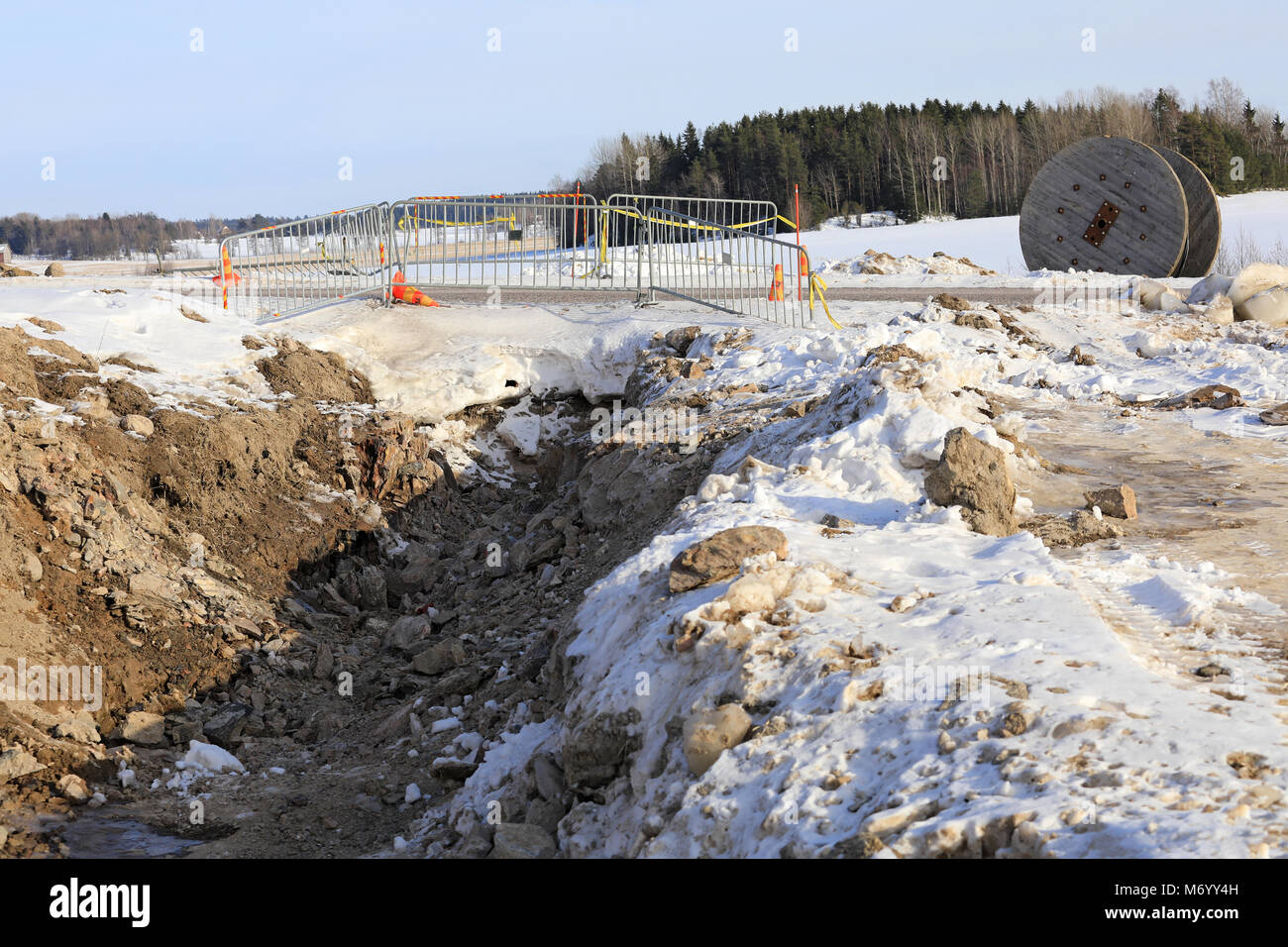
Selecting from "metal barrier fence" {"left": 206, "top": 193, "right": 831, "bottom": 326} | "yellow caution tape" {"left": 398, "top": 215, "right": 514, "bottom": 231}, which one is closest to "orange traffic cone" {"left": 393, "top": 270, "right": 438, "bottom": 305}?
"metal barrier fence" {"left": 206, "top": 193, "right": 831, "bottom": 326}

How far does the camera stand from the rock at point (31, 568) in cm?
766

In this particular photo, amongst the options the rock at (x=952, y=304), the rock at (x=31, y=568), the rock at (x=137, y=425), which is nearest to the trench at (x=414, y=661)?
the rock at (x=31, y=568)

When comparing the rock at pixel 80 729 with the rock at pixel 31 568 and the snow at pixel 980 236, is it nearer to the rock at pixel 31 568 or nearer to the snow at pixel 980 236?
the rock at pixel 31 568

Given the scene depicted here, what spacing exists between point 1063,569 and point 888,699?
191 centimetres

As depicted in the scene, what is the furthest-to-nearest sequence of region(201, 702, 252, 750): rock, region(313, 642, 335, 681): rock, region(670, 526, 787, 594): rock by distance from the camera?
1. region(313, 642, 335, 681): rock
2. region(201, 702, 252, 750): rock
3. region(670, 526, 787, 594): rock

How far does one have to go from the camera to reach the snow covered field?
12.2ft

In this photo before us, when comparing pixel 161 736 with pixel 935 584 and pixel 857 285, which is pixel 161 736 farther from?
pixel 857 285

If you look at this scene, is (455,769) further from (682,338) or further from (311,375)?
(682,338)

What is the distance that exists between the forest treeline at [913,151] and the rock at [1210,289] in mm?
31144

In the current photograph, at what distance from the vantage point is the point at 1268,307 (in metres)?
13.6

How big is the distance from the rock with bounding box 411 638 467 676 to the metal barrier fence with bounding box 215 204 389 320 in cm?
689

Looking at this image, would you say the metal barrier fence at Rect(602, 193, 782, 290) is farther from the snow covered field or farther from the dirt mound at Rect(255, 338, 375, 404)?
the snow covered field

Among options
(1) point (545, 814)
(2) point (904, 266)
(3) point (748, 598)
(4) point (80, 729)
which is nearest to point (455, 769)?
(1) point (545, 814)

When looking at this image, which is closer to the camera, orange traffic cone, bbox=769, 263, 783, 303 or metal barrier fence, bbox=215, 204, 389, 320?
metal barrier fence, bbox=215, 204, 389, 320
